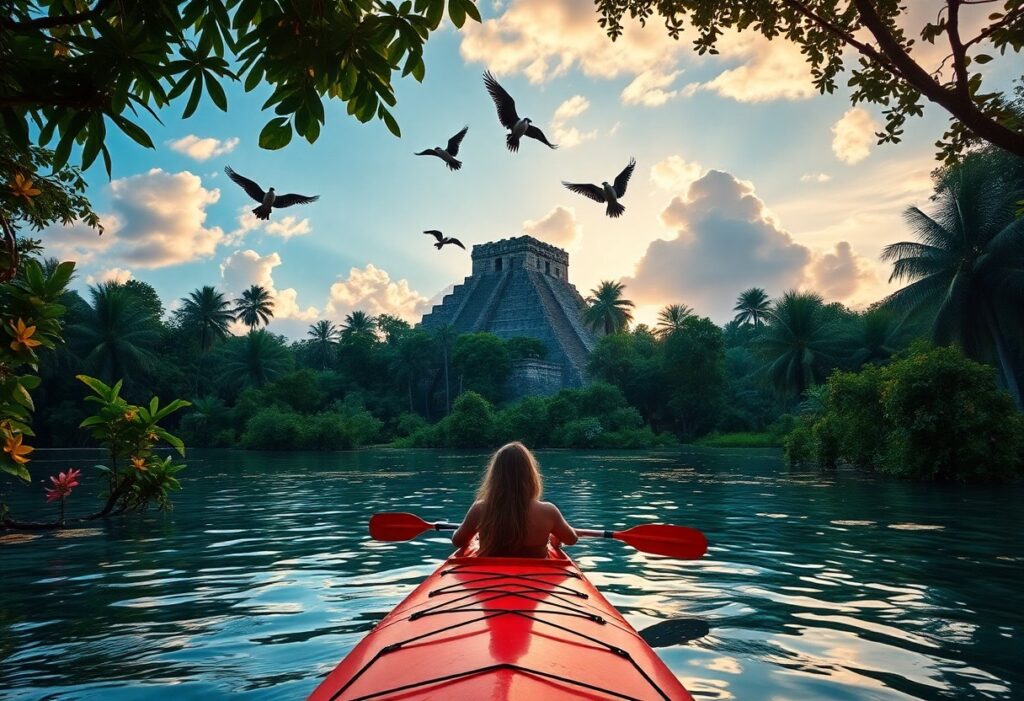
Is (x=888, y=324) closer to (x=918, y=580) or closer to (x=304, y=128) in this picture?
(x=918, y=580)

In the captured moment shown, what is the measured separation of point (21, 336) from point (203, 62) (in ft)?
8.52

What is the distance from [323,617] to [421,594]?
1954 mm

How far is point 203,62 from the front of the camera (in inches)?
106

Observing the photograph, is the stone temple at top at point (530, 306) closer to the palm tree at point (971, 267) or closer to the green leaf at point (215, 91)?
the palm tree at point (971, 267)

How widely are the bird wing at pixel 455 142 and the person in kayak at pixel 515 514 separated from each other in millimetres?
9096

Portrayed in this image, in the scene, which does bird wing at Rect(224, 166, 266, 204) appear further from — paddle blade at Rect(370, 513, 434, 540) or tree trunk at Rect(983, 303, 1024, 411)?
tree trunk at Rect(983, 303, 1024, 411)

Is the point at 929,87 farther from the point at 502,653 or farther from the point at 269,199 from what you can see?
the point at 269,199

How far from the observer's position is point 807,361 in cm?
3850

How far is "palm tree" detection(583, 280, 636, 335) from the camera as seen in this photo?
209ft

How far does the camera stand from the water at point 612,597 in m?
4.05

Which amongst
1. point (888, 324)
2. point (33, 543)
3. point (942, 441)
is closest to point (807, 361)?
point (888, 324)

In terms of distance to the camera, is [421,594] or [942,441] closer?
[421,594]

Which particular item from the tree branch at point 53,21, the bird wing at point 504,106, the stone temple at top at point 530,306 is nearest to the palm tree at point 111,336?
the stone temple at top at point 530,306

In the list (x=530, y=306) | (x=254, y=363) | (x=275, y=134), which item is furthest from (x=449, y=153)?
(x=530, y=306)
